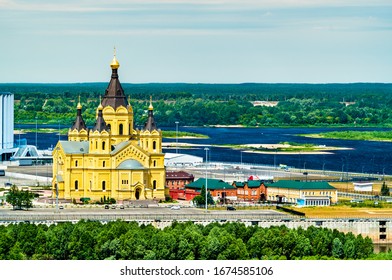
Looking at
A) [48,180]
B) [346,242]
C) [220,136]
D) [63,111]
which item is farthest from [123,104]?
[63,111]

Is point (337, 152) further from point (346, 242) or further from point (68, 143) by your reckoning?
point (346, 242)

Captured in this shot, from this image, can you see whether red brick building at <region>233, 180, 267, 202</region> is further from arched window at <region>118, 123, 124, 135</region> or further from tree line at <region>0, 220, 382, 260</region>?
tree line at <region>0, 220, 382, 260</region>

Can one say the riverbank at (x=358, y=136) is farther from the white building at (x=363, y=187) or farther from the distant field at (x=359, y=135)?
the white building at (x=363, y=187)

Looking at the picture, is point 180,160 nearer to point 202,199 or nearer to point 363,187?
point 363,187

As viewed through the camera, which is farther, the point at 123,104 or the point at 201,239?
the point at 123,104

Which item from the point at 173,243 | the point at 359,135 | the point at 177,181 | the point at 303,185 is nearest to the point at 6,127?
the point at 177,181

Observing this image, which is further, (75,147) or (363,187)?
(363,187)
